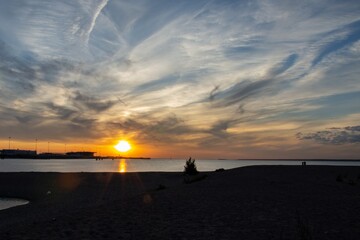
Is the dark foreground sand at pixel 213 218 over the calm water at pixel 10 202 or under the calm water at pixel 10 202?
over

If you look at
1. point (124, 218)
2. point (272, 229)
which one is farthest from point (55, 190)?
point (272, 229)

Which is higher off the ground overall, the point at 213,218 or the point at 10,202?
the point at 213,218

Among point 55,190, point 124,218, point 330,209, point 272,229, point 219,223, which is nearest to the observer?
point 272,229

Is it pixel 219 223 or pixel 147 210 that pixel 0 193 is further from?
pixel 219 223

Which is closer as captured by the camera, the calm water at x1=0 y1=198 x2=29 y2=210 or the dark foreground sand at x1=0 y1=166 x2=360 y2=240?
the dark foreground sand at x1=0 y1=166 x2=360 y2=240

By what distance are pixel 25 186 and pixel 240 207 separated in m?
29.2

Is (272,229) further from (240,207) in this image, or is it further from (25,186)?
(25,186)

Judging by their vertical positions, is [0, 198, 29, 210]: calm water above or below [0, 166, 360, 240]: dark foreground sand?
below

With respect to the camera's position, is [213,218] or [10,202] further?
[10,202]

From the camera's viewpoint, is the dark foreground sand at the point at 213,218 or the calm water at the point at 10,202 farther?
the calm water at the point at 10,202

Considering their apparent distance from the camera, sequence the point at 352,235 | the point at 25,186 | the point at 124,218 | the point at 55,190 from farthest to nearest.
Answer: the point at 25,186 < the point at 55,190 < the point at 124,218 < the point at 352,235

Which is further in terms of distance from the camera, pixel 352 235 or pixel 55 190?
pixel 55 190

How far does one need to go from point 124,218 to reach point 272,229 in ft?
17.0

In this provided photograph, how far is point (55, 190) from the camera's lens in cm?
3222
